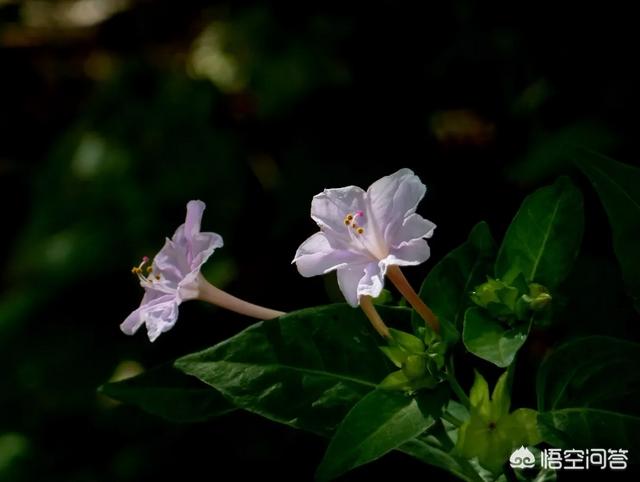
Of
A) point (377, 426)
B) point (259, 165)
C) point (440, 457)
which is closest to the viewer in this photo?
point (377, 426)

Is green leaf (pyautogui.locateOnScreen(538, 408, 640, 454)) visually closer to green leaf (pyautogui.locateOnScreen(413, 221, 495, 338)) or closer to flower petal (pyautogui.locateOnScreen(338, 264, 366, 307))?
green leaf (pyautogui.locateOnScreen(413, 221, 495, 338))

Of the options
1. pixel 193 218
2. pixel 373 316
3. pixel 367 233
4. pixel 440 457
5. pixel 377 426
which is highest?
pixel 193 218

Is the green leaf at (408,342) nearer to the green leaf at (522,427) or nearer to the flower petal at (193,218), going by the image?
the green leaf at (522,427)

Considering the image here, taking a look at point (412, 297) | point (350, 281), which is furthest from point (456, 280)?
point (350, 281)

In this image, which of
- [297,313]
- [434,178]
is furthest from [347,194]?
[434,178]

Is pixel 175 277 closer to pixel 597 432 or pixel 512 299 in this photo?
pixel 512 299
